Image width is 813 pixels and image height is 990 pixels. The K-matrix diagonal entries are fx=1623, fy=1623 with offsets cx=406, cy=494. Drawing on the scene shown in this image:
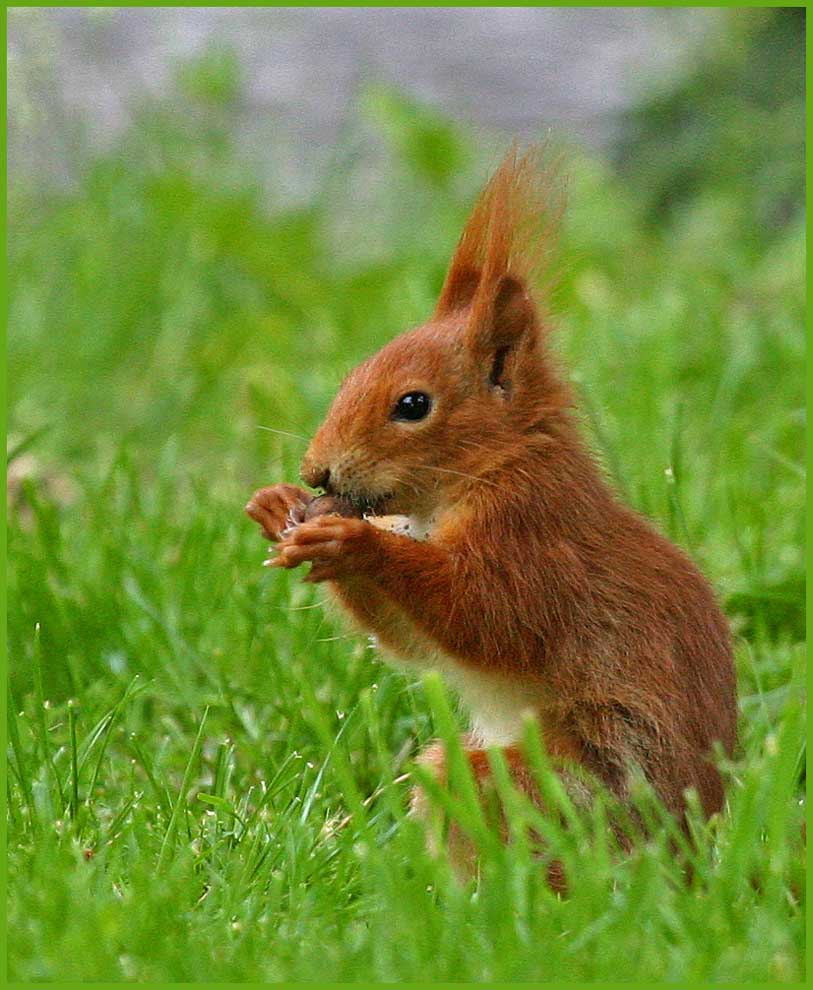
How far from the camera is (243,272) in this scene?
5715mm

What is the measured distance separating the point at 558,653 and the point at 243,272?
137 inches

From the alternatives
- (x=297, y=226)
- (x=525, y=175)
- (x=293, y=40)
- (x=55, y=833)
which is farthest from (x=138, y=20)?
(x=55, y=833)

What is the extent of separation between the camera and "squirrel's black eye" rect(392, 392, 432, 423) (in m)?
2.65

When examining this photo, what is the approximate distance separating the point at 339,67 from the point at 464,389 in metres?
6.90

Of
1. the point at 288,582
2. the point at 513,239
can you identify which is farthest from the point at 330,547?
the point at 288,582

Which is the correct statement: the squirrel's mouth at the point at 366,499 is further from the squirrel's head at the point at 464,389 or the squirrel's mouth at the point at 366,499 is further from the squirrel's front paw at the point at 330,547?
the squirrel's front paw at the point at 330,547

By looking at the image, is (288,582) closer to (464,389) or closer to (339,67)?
(464,389)

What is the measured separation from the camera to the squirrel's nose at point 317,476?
2.61 m

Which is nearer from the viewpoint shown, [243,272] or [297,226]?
[243,272]

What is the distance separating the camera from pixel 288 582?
10.9ft

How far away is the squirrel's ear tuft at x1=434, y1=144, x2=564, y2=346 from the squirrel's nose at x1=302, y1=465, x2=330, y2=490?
34 centimetres

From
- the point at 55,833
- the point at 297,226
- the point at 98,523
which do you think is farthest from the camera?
the point at 297,226

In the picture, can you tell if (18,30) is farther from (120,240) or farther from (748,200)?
(748,200)

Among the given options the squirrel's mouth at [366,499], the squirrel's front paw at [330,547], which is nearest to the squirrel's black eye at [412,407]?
the squirrel's mouth at [366,499]
